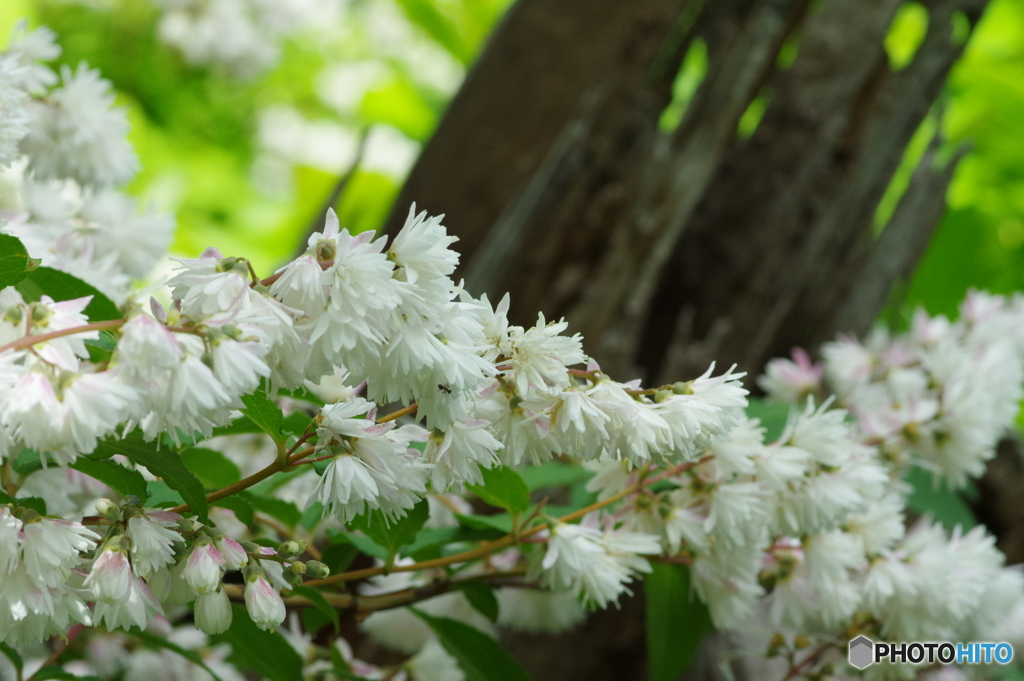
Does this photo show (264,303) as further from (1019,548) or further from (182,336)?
(1019,548)

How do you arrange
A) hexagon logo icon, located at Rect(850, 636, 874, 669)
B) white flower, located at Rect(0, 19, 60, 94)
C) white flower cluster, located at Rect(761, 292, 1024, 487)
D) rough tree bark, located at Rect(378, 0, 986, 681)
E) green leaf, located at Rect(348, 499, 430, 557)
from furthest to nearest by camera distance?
rough tree bark, located at Rect(378, 0, 986, 681) < white flower cluster, located at Rect(761, 292, 1024, 487) < hexagon logo icon, located at Rect(850, 636, 874, 669) < white flower, located at Rect(0, 19, 60, 94) < green leaf, located at Rect(348, 499, 430, 557)

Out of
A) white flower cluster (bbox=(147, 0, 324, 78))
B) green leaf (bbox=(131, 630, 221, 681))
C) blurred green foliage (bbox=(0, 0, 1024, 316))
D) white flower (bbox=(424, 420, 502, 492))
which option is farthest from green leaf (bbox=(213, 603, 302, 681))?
white flower cluster (bbox=(147, 0, 324, 78))

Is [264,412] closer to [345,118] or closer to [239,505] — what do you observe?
[239,505]

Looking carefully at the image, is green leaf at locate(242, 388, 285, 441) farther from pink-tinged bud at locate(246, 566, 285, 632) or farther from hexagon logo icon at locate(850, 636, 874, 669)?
hexagon logo icon at locate(850, 636, 874, 669)

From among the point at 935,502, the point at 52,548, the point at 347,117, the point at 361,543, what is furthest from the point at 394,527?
the point at 347,117

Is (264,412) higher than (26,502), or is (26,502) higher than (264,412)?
(264,412)

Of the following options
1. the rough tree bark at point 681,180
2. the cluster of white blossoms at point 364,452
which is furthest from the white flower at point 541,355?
the rough tree bark at point 681,180

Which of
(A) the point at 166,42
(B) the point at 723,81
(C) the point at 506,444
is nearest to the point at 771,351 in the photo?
(B) the point at 723,81
